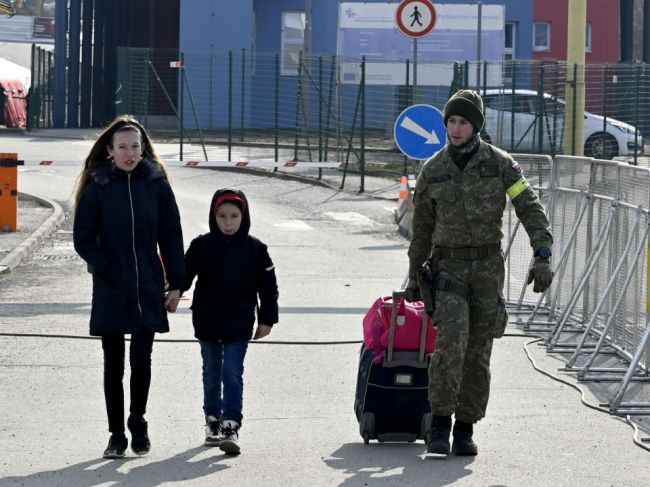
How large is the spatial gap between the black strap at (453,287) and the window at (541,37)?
4050 centimetres

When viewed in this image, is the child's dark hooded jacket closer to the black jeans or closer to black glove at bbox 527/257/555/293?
the black jeans

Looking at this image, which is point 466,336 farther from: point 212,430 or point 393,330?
point 212,430

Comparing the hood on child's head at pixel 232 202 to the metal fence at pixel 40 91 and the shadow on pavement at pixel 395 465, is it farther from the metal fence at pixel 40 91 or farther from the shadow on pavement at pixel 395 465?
the metal fence at pixel 40 91

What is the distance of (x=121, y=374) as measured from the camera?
24.1 ft

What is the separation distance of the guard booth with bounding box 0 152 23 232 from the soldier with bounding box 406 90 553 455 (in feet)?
37.6

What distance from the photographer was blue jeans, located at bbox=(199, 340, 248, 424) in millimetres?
7512

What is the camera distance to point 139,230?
7223mm

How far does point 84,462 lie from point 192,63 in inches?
1302

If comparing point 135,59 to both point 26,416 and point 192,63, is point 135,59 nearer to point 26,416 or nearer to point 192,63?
point 192,63

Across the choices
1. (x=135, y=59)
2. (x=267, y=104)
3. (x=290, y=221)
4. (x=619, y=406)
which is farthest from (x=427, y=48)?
(x=619, y=406)

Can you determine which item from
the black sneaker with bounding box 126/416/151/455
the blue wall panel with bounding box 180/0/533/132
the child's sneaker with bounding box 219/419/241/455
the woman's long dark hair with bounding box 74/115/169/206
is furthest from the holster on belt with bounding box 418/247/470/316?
the blue wall panel with bounding box 180/0/533/132

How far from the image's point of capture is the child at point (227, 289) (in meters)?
7.48

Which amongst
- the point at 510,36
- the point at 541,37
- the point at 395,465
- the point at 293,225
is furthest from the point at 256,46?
the point at 395,465

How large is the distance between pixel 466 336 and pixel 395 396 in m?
0.54
